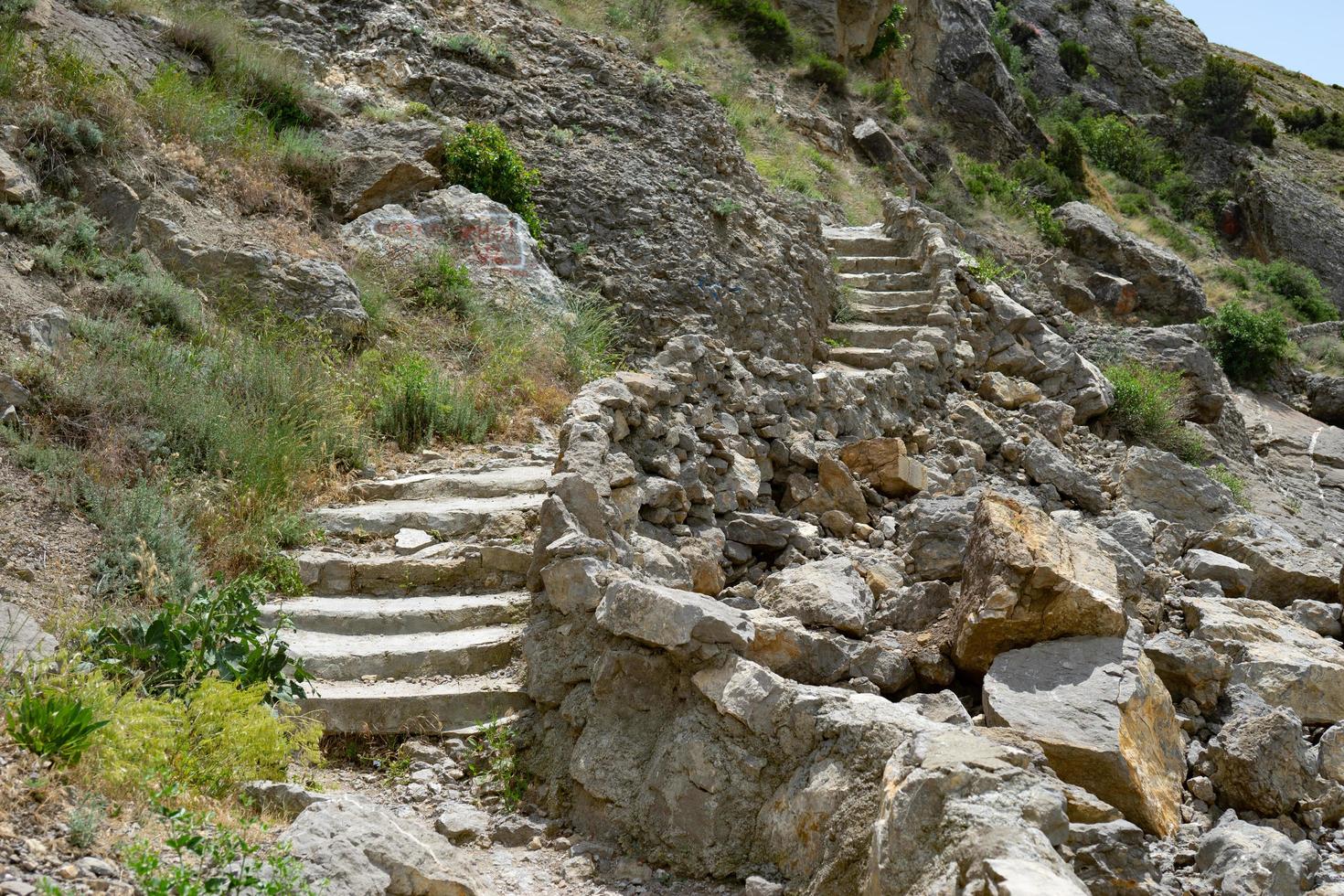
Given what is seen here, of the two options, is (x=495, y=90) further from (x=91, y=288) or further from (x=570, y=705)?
(x=570, y=705)

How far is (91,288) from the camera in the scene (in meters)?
6.82

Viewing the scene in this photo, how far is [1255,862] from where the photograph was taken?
11.3ft

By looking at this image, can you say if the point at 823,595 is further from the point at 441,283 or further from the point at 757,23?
the point at 757,23

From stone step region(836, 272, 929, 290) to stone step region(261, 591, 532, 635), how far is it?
7593 millimetres

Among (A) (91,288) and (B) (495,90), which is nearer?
(A) (91,288)

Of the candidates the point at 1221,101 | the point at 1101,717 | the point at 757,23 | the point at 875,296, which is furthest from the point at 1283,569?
the point at 1221,101

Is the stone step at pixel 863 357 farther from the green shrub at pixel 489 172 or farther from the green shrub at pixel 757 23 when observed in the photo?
the green shrub at pixel 757 23

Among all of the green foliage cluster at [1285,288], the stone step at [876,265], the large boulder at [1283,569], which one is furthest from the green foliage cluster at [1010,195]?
the large boulder at [1283,569]

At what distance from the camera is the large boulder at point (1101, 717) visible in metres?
3.94

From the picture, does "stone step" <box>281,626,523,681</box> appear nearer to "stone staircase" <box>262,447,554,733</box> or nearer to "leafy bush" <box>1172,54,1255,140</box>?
"stone staircase" <box>262,447,554,733</box>

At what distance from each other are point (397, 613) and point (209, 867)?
2391 mm

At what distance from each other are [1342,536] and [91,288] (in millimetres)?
12257

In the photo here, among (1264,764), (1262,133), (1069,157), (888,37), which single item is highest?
(1262,133)

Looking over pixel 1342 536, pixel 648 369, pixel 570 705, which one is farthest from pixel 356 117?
pixel 1342 536
